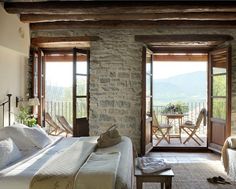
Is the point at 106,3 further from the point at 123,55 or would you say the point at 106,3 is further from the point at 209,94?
the point at 209,94

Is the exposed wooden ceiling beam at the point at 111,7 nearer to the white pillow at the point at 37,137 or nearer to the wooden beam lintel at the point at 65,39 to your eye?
the wooden beam lintel at the point at 65,39

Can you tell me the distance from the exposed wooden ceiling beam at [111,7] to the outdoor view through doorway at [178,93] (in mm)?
3117

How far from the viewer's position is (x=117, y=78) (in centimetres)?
620

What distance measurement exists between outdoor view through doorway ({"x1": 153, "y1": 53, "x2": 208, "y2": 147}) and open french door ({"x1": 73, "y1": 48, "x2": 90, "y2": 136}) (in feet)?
6.28

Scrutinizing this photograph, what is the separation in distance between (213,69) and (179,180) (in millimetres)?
3045

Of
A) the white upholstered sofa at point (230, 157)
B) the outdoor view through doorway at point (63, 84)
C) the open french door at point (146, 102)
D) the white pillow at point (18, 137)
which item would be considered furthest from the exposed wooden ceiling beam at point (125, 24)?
the white pillow at point (18, 137)

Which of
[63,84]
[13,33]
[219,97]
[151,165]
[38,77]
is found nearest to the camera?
[151,165]

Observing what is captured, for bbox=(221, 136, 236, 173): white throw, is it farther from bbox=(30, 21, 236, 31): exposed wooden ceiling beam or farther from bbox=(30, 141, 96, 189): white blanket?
bbox=(30, 141, 96, 189): white blanket

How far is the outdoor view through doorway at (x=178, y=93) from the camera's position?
803 cm

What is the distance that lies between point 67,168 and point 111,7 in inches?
109

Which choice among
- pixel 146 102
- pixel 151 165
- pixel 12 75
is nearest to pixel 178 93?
pixel 146 102

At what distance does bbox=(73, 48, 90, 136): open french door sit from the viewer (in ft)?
20.6

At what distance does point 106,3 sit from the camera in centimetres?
459

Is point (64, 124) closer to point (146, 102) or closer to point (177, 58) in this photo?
point (146, 102)
